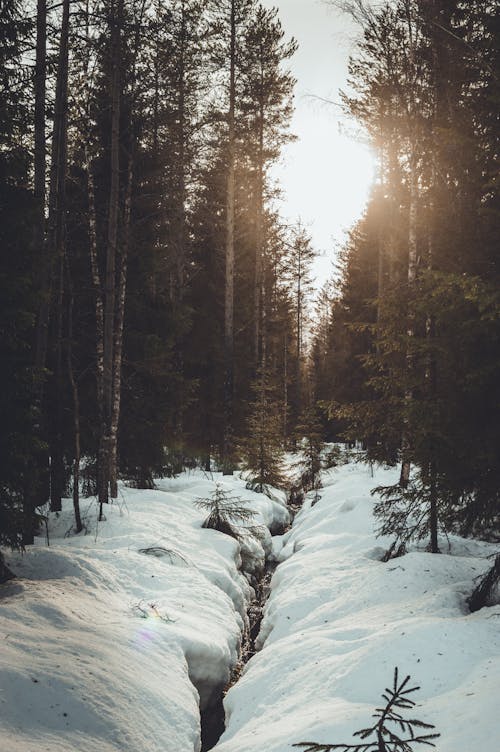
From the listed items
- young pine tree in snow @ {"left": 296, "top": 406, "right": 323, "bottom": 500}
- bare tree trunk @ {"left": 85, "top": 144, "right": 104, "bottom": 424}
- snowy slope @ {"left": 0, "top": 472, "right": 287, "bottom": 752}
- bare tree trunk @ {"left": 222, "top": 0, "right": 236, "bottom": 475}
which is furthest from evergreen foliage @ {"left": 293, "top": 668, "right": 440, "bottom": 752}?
young pine tree in snow @ {"left": 296, "top": 406, "right": 323, "bottom": 500}

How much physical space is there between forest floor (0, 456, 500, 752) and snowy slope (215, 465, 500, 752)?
15 millimetres

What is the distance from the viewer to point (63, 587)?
14.8ft

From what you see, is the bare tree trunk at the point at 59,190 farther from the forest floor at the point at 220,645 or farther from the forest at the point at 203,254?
the forest floor at the point at 220,645

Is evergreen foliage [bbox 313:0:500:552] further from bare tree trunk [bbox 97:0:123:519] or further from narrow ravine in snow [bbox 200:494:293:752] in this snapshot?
bare tree trunk [bbox 97:0:123:519]

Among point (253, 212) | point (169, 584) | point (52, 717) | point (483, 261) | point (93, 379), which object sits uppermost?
point (253, 212)

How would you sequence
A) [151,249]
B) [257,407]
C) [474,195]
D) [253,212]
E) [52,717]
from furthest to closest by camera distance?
1. [253,212]
2. [257,407]
3. [151,249]
4. [474,195]
5. [52,717]

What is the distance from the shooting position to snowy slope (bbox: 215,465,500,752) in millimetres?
2742

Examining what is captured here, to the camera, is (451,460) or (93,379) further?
(93,379)

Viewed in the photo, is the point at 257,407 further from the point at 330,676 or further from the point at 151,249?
the point at 330,676

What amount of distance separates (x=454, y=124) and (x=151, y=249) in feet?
24.2

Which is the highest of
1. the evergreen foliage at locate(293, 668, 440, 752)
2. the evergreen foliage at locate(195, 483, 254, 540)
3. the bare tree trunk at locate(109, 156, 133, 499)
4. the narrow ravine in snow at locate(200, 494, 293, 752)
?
the bare tree trunk at locate(109, 156, 133, 499)

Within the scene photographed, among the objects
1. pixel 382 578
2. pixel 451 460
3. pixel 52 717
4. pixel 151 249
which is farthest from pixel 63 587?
pixel 151 249

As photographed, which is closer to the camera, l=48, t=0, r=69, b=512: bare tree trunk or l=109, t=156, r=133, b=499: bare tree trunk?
l=48, t=0, r=69, b=512: bare tree trunk

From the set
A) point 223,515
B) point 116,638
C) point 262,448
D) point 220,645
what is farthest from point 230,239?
point 116,638
